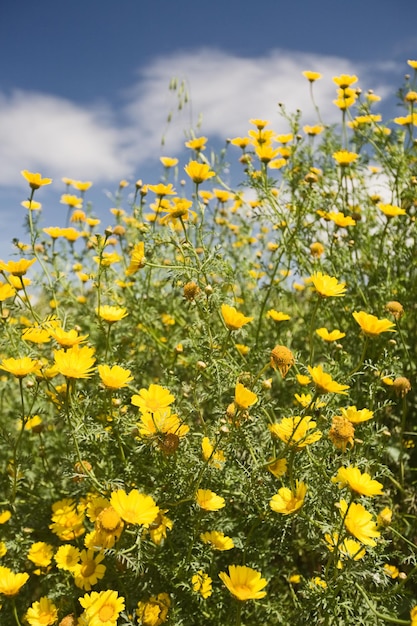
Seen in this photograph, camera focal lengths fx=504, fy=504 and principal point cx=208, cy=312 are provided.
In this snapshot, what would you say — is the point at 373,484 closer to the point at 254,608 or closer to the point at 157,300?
the point at 254,608

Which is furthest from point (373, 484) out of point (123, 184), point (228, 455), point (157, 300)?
point (123, 184)

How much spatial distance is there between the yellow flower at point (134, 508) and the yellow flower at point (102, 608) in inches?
10.0

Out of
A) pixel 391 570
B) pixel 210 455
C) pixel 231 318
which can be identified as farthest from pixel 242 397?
pixel 391 570

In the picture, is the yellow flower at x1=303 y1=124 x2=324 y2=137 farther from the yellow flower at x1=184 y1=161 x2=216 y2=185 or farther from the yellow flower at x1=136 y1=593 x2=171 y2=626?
the yellow flower at x1=136 y1=593 x2=171 y2=626

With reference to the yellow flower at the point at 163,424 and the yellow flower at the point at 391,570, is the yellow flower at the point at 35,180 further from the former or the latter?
the yellow flower at the point at 391,570

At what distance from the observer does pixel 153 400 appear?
157 cm

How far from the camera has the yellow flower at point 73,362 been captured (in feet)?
4.83

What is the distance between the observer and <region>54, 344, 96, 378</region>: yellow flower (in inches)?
58.0

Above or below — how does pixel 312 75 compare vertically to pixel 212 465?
above

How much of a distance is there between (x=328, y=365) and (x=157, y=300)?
4.30ft

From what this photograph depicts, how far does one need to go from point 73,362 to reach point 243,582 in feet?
2.67

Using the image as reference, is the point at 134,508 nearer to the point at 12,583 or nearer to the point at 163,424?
the point at 163,424

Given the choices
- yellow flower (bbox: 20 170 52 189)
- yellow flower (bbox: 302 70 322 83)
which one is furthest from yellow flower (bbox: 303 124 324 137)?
yellow flower (bbox: 20 170 52 189)

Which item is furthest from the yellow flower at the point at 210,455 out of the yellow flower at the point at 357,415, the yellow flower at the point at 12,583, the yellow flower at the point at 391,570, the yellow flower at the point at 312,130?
the yellow flower at the point at 312,130
